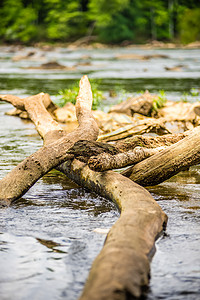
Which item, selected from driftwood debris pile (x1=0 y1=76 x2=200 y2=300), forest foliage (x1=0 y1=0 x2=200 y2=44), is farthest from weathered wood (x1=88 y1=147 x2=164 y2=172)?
forest foliage (x1=0 y1=0 x2=200 y2=44)

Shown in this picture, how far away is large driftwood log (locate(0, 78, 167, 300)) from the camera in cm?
282

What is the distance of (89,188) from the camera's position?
5520mm

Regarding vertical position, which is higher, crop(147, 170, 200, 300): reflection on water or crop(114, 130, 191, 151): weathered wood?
crop(114, 130, 191, 151): weathered wood

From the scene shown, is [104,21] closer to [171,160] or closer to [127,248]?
[171,160]

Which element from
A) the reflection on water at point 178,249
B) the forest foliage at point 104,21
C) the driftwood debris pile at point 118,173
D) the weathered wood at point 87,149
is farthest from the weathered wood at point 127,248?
the forest foliage at point 104,21

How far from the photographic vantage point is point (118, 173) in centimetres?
530

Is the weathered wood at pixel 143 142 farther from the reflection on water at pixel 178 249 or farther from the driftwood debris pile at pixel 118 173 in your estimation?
the reflection on water at pixel 178 249

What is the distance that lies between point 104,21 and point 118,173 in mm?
73751

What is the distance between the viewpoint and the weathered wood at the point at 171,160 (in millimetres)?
5383

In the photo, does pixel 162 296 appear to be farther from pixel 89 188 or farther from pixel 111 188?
pixel 89 188

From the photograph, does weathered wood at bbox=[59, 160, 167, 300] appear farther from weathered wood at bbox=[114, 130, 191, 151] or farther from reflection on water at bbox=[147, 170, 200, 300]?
weathered wood at bbox=[114, 130, 191, 151]

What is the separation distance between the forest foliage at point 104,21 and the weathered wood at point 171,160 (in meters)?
67.3

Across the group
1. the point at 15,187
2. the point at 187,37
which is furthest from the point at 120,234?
the point at 187,37

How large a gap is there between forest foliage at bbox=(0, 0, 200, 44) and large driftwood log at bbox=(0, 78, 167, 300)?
67878 mm
